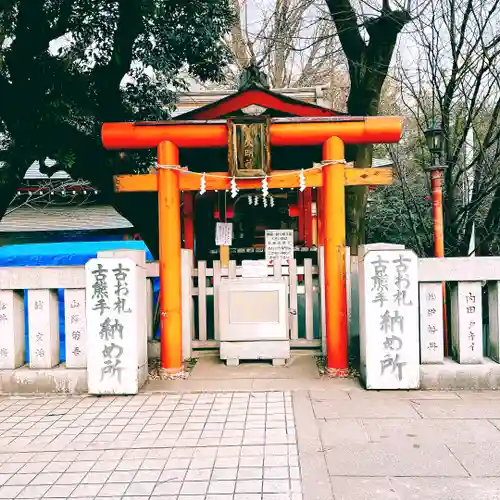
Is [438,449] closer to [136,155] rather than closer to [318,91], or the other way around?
[136,155]

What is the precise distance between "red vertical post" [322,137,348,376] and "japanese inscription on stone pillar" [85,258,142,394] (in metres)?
2.46

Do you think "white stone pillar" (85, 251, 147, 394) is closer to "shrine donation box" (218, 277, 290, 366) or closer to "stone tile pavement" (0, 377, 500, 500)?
"stone tile pavement" (0, 377, 500, 500)

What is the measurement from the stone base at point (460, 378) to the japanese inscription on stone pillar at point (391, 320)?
184mm

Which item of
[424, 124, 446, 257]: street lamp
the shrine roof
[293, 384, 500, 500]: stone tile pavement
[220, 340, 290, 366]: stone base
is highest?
the shrine roof

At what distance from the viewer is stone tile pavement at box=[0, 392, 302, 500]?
12.2 ft

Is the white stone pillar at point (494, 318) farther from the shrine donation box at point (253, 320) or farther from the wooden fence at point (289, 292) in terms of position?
the shrine donation box at point (253, 320)

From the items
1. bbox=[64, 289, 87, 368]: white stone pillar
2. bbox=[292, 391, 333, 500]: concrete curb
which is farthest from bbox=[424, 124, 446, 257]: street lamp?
bbox=[64, 289, 87, 368]: white stone pillar

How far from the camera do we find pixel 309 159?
351 inches

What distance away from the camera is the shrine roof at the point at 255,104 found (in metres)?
7.90

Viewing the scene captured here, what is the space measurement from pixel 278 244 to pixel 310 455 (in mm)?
5083

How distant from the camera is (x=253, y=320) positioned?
700 centimetres

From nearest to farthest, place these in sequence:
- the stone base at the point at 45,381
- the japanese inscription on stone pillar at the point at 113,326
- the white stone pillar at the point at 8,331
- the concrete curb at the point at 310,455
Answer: the concrete curb at the point at 310,455
the japanese inscription on stone pillar at the point at 113,326
the stone base at the point at 45,381
the white stone pillar at the point at 8,331

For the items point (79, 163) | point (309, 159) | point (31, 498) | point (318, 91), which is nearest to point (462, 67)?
point (309, 159)

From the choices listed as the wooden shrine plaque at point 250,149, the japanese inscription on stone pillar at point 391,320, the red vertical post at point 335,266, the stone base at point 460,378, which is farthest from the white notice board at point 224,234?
the stone base at point 460,378
